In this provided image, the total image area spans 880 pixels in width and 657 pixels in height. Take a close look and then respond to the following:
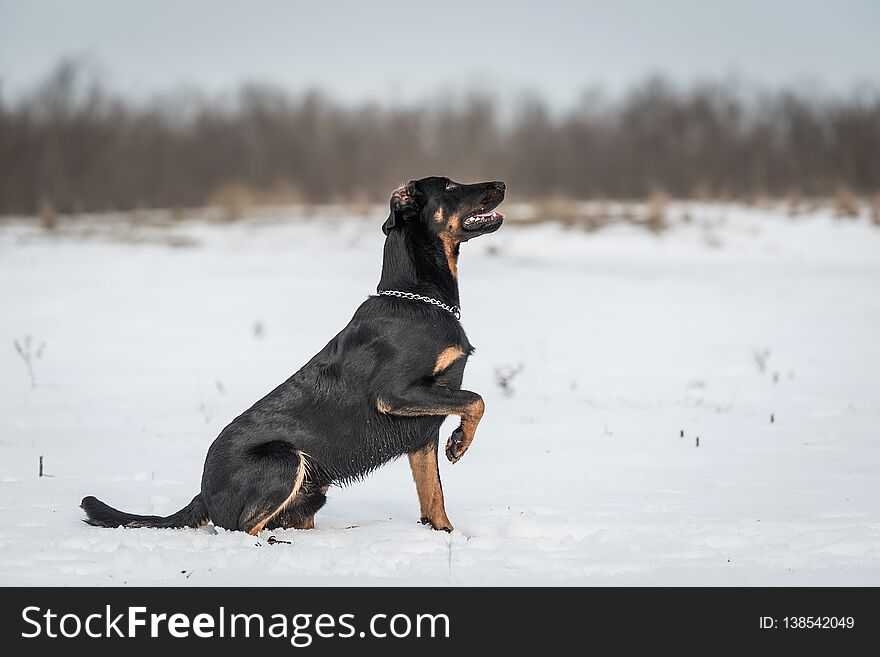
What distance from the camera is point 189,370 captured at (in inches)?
420

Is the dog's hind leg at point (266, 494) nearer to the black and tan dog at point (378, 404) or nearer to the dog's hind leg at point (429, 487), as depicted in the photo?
the black and tan dog at point (378, 404)

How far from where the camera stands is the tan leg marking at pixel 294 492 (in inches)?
185

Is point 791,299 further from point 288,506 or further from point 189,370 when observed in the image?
point 288,506

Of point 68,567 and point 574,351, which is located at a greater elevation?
point 574,351

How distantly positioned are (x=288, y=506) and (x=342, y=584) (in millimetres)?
981

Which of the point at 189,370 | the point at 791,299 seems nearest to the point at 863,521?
the point at 189,370

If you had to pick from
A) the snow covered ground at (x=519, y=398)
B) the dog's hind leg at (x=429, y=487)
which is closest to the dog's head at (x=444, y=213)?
the dog's hind leg at (x=429, y=487)

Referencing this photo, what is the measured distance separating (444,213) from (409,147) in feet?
102

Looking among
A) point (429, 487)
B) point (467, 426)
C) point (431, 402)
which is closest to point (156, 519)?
point (429, 487)

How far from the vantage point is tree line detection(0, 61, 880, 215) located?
27953 mm

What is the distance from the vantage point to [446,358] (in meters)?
4.88

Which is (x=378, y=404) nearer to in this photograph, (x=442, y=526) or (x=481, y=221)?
(x=442, y=526)

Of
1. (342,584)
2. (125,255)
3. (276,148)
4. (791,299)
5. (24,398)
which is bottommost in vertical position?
(342,584)

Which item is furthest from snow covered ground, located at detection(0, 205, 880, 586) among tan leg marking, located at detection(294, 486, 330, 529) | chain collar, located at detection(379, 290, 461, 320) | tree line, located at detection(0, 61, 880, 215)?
tree line, located at detection(0, 61, 880, 215)
